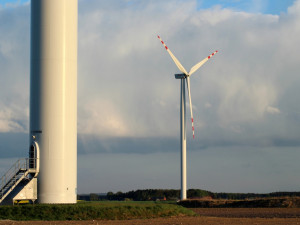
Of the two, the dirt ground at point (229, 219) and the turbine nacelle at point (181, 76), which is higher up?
the turbine nacelle at point (181, 76)

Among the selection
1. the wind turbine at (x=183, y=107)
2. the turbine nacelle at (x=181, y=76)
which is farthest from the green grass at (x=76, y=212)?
the turbine nacelle at (x=181, y=76)

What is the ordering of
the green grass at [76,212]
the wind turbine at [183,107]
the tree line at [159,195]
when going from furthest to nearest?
1. the tree line at [159,195]
2. the wind turbine at [183,107]
3. the green grass at [76,212]

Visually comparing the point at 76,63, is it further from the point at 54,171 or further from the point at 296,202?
the point at 296,202

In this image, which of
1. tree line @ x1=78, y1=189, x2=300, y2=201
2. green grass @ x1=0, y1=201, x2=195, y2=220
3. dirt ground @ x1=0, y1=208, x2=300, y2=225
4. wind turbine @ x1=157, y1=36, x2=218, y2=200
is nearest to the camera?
dirt ground @ x1=0, y1=208, x2=300, y2=225

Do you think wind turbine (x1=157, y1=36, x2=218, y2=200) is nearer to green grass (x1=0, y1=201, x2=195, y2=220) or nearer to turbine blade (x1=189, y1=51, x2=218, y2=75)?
turbine blade (x1=189, y1=51, x2=218, y2=75)

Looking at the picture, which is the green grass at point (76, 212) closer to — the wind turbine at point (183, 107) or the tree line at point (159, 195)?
the wind turbine at point (183, 107)

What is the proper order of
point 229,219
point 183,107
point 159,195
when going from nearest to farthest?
point 229,219 < point 183,107 < point 159,195

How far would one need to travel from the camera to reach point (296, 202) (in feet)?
216

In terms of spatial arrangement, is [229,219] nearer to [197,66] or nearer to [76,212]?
[76,212]

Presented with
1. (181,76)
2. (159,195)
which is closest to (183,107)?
(181,76)

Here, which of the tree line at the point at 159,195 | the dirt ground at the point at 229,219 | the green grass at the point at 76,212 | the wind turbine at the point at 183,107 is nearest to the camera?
the dirt ground at the point at 229,219

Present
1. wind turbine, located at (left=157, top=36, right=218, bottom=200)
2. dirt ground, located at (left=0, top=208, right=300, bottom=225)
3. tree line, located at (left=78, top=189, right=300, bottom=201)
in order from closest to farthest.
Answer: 1. dirt ground, located at (left=0, top=208, right=300, bottom=225)
2. wind turbine, located at (left=157, top=36, right=218, bottom=200)
3. tree line, located at (left=78, top=189, right=300, bottom=201)

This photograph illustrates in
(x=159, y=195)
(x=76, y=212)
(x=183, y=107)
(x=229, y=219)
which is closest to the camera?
(x=76, y=212)

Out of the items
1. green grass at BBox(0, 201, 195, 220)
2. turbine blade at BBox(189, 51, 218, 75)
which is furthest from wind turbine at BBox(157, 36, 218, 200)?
green grass at BBox(0, 201, 195, 220)
